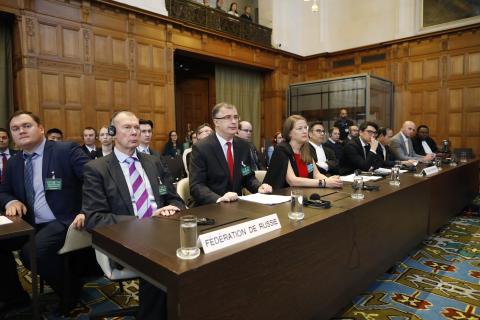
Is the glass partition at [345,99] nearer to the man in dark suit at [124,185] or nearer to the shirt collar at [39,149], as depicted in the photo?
the man in dark suit at [124,185]

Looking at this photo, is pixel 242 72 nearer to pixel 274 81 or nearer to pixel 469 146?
pixel 274 81

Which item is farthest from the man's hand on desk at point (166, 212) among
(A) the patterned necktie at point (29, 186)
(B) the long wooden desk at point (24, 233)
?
(A) the patterned necktie at point (29, 186)

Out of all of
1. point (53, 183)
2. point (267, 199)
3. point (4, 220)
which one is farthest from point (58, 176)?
point (267, 199)

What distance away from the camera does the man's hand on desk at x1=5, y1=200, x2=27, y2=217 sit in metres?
2.14

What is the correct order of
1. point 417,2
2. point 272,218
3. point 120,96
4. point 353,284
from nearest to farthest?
point 272,218 < point 353,284 < point 120,96 < point 417,2

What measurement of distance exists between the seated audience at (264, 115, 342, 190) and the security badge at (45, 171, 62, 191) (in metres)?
1.66

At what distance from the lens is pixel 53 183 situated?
Answer: 2344 mm

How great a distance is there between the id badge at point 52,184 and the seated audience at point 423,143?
6.31 metres

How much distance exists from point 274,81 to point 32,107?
637 cm

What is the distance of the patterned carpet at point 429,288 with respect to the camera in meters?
2.19

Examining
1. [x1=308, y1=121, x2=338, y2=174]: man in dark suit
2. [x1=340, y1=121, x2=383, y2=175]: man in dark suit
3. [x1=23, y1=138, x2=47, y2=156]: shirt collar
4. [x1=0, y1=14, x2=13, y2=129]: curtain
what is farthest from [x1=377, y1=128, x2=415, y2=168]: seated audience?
[x1=0, y1=14, x2=13, y2=129]: curtain

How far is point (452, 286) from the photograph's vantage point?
2.61 metres

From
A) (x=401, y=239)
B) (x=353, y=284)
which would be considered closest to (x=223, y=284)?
(x=353, y=284)

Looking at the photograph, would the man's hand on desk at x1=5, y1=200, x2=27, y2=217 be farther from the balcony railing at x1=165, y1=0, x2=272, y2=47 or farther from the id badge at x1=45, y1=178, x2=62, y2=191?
the balcony railing at x1=165, y1=0, x2=272, y2=47
